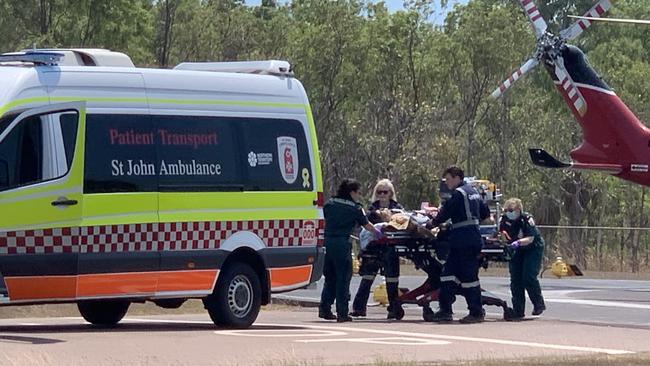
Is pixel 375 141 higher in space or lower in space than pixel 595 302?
higher

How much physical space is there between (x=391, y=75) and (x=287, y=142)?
34960 millimetres

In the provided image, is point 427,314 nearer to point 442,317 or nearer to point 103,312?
point 442,317

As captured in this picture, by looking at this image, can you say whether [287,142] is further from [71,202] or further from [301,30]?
[301,30]

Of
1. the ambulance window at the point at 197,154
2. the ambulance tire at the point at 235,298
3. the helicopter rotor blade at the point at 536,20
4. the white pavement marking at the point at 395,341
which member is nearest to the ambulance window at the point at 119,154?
the ambulance window at the point at 197,154

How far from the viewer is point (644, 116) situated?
52094 mm

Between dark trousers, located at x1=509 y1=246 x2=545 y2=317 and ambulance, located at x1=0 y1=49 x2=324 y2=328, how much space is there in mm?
→ 3246

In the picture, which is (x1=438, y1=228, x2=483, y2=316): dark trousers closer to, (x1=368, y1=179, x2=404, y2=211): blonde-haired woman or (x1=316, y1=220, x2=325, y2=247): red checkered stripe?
(x1=368, y1=179, x2=404, y2=211): blonde-haired woman

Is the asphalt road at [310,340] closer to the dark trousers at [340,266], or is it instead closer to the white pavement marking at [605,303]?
the dark trousers at [340,266]

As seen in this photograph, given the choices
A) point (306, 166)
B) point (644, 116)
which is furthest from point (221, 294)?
point (644, 116)

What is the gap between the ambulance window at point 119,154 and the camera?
14883 mm

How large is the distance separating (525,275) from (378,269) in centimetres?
191

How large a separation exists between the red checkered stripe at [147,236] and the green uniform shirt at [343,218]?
89 centimetres

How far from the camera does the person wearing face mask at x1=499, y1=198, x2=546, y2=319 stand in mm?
19172

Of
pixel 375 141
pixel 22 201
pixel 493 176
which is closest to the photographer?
pixel 22 201
